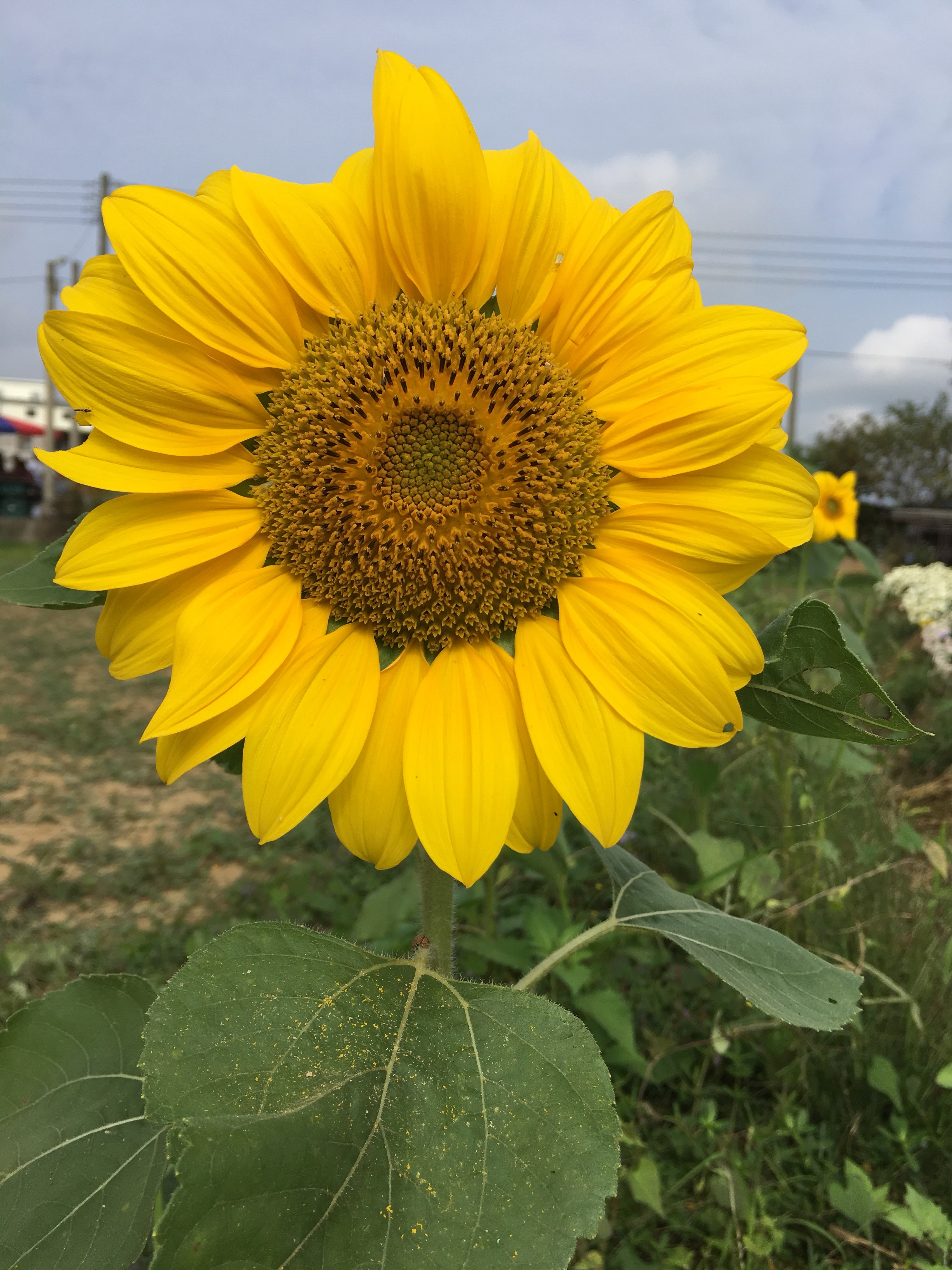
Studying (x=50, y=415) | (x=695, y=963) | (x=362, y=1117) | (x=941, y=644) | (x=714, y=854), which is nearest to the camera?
(x=362, y=1117)

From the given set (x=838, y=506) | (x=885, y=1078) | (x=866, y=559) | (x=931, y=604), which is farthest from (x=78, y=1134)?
(x=931, y=604)

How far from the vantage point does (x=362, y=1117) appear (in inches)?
28.4

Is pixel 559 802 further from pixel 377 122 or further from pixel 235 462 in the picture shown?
pixel 377 122

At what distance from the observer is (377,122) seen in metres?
0.87

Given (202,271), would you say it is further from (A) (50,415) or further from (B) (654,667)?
(A) (50,415)

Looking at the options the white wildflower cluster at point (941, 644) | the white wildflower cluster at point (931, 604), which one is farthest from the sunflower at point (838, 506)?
the white wildflower cluster at point (941, 644)

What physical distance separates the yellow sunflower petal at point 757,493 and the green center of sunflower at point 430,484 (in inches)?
3.7

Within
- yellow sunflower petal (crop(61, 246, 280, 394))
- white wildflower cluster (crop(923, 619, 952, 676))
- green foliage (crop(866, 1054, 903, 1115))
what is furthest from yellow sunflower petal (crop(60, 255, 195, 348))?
white wildflower cluster (crop(923, 619, 952, 676))

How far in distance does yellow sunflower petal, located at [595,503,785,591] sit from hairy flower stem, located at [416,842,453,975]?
0.43 metres

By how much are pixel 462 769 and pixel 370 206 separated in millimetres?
625

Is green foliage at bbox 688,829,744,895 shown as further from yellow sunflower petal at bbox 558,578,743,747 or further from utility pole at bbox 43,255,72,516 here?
utility pole at bbox 43,255,72,516

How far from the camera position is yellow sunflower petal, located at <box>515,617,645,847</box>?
2.66ft

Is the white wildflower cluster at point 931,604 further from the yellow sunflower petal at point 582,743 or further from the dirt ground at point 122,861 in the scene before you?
the yellow sunflower petal at point 582,743

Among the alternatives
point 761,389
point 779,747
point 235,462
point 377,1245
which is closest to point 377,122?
point 235,462
